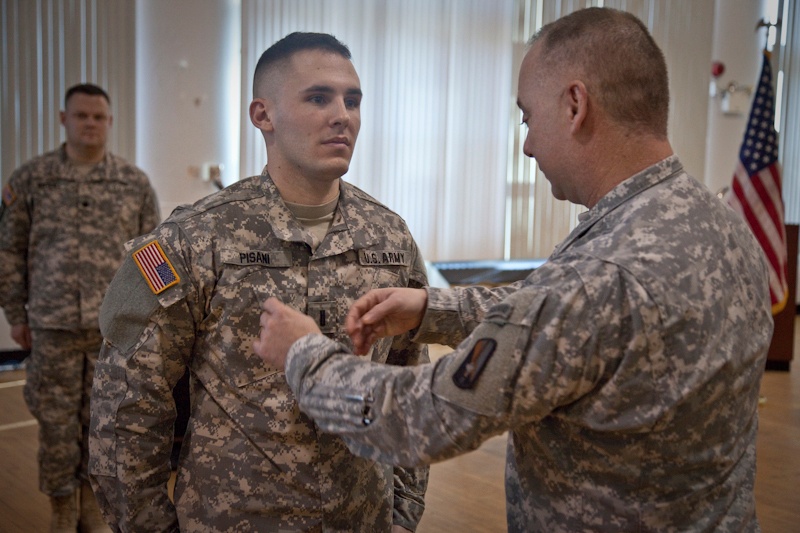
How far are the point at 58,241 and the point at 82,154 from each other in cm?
42

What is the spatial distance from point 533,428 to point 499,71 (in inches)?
284

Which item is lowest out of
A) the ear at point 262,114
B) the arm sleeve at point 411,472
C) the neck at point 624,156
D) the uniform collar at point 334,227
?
the arm sleeve at point 411,472

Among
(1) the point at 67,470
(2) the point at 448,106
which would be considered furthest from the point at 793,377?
(1) the point at 67,470

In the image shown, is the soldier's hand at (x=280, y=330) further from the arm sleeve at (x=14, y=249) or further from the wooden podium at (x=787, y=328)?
the wooden podium at (x=787, y=328)

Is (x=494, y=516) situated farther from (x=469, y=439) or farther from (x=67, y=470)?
(x=469, y=439)

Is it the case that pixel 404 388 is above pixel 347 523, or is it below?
above

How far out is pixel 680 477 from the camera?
1.16m

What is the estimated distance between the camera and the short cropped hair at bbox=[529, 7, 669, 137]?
4.06 feet

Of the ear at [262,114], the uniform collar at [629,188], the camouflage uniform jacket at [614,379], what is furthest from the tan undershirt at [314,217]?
the uniform collar at [629,188]

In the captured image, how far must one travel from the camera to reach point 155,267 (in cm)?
156

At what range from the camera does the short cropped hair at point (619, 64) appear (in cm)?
124

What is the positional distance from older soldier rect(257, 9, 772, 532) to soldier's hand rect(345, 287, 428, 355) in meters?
0.14

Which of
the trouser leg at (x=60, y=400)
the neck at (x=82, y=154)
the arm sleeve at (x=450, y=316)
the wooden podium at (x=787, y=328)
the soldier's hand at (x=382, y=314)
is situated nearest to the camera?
the soldier's hand at (x=382, y=314)

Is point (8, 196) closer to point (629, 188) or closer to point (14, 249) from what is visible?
point (14, 249)
